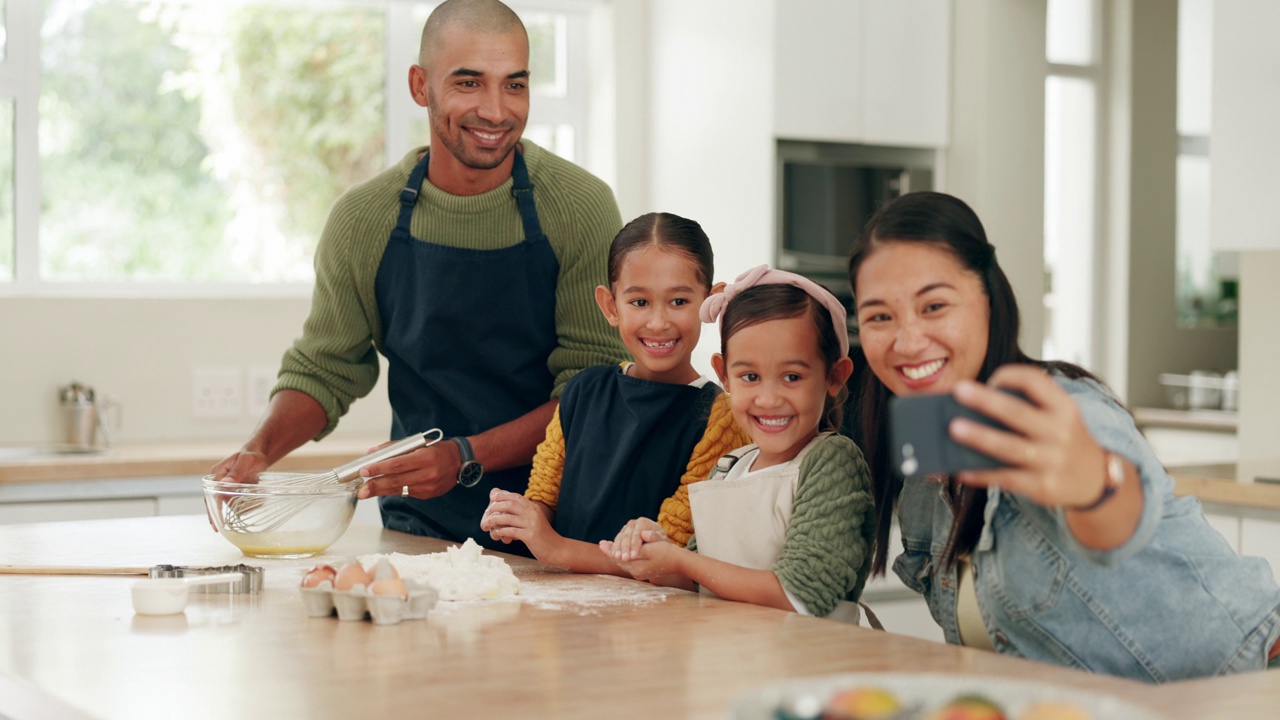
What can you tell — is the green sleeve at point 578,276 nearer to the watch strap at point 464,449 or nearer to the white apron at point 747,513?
the watch strap at point 464,449

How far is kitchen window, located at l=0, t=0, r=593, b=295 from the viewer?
3562 millimetres

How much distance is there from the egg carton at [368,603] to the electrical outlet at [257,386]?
2381 millimetres

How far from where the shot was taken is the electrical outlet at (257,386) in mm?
3670

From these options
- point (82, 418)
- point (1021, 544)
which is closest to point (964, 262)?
point (1021, 544)

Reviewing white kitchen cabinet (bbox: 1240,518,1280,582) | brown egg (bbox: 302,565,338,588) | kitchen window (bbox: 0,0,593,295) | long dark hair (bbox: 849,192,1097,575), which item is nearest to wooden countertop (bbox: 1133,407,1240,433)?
white kitchen cabinet (bbox: 1240,518,1280,582)

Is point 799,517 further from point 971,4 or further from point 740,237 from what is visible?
point 971,4

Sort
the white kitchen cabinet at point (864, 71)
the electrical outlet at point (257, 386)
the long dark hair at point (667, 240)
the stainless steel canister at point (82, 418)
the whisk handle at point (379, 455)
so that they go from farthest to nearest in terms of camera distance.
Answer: the white kitchen cabinet at point (864, 71)
the electrical outlet at point (257, 386)
the stainless steel canister at point (82, 418)
the long dark hair at point (667, 240)
the whisk handle at point (379, 455)

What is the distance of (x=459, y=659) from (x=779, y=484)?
56 cm

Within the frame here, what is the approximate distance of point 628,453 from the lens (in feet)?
6.07

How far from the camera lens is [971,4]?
13.2ft

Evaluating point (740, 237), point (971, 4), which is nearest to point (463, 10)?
point (740, 237)

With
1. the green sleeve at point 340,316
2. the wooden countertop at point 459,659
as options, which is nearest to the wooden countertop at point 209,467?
the green sleeve at point 340,316

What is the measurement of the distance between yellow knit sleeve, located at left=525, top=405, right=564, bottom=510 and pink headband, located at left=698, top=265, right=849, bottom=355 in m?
0.33

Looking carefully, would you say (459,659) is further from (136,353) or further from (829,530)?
(136,353)
